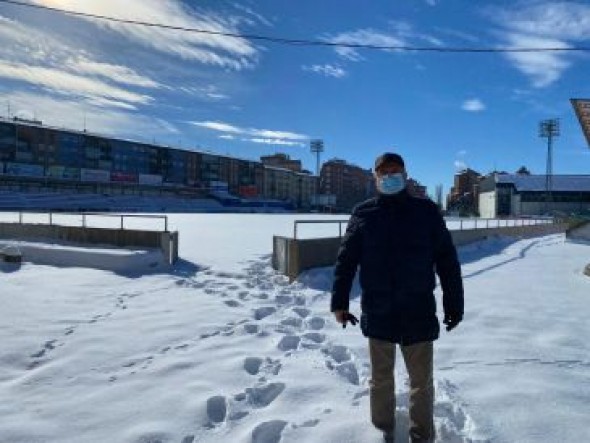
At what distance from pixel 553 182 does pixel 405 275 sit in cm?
10473

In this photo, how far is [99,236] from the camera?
15719mm

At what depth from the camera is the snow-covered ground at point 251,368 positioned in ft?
12.9

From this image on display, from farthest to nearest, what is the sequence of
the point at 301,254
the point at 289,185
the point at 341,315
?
the point at 289,185, the point at 301,254, the point at 341,315

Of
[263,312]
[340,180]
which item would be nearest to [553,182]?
[340,180]

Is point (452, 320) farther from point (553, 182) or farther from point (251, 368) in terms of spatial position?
point (553, 182)

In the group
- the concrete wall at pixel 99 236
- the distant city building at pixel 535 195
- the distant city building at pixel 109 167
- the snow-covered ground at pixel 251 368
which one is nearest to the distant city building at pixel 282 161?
the distant city building at pixel 109 167

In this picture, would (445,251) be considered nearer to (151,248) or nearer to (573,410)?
(573,410)

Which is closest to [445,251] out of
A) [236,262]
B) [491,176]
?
[236,262]

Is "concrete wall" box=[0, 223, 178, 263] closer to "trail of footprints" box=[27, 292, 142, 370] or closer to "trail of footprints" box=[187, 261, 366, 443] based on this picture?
"trail of footprints" box=[187, 261, 366, 443]

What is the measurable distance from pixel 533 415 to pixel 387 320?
144 centimetres

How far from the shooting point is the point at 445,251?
357cm

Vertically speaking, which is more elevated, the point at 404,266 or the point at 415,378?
the point at 404,266

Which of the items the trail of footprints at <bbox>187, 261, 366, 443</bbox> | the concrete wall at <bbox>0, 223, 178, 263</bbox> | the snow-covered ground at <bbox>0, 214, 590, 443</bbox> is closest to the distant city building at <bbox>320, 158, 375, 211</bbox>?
the concrete wall at <bbox>0, 223, 178, 263</bbox>

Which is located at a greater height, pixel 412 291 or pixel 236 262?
pixel 412 291
